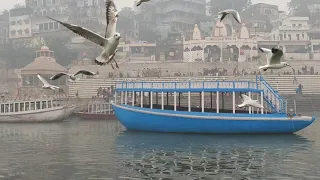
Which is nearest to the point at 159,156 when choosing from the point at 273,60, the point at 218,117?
the point at 218,117

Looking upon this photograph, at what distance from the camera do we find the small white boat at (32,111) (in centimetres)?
4606

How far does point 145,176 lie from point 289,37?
254ft

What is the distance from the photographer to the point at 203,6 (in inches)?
4975

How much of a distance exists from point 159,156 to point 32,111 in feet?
93.1

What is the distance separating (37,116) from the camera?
46031 millimetres

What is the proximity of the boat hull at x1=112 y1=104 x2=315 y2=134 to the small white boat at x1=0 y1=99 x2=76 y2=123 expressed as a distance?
17.3 metres

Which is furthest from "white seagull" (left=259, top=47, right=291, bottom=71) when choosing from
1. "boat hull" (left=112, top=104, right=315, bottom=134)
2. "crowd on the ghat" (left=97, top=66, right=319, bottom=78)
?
"crowd on the ghat" (left=97, top=66, right=319, bottom=78)

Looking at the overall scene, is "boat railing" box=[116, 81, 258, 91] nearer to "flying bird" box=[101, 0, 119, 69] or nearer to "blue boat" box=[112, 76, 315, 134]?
"blue boat" box=[112, 76, 315, 134]

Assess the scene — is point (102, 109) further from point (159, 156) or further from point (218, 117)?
point (159, 156)

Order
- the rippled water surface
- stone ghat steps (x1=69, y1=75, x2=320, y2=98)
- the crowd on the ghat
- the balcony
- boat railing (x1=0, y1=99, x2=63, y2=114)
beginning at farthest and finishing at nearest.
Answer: the balcony, the crowd on the ghat, stone ghat steps (x1=69, y1=75, x2=320, y2=98), boat railing (x1=0, y1=99, x2=63, y2=114), the rippled water surface

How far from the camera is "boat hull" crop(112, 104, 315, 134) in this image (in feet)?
99.8

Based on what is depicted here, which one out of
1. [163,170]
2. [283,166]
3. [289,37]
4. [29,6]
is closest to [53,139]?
[163,170]

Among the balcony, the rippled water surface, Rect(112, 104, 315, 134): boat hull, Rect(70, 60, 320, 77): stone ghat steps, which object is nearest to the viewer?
the rippled water surface

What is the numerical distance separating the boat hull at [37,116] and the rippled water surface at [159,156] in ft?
47.2
